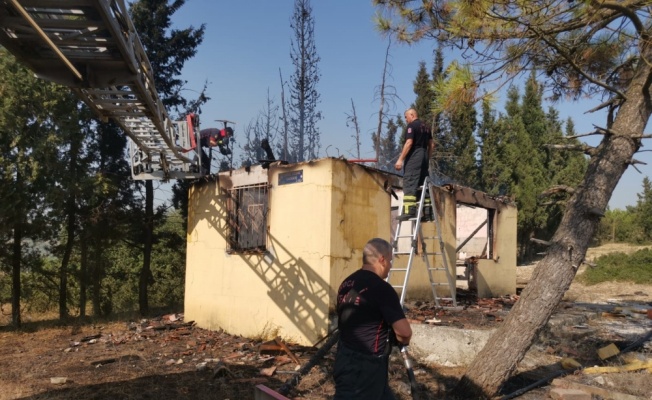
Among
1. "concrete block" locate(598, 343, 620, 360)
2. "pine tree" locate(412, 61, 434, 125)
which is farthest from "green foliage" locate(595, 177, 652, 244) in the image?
"concrete block" locate(598, 343, 620, 360)

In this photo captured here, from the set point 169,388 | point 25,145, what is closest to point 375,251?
point 169,388

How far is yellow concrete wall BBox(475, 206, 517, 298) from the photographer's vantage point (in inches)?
495

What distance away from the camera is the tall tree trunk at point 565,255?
575 centimetres

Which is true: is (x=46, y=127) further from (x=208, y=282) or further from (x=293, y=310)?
(x=293, y=310)

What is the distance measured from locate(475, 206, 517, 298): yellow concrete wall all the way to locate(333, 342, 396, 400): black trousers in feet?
30.7

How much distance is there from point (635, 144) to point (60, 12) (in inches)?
246

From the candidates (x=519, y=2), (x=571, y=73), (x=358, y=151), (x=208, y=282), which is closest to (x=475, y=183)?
(x=358, y=151)

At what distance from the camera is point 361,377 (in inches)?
137

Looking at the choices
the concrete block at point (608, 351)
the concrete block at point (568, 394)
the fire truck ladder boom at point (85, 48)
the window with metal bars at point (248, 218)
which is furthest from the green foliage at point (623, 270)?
the fire truck ladder boom at point (85, 48)

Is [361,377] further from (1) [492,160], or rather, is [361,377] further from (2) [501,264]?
(1) [492,160]

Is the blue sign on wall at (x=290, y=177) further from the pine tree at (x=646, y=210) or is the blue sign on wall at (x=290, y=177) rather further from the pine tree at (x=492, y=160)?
the pine tree at (x=646, y=210)

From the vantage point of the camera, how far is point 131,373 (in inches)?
301

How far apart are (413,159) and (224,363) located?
4.32 meters

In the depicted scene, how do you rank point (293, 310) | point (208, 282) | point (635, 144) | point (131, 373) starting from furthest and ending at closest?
point (208, 282)
point (293, 310)
point (131, 373)
point (635, 144)
